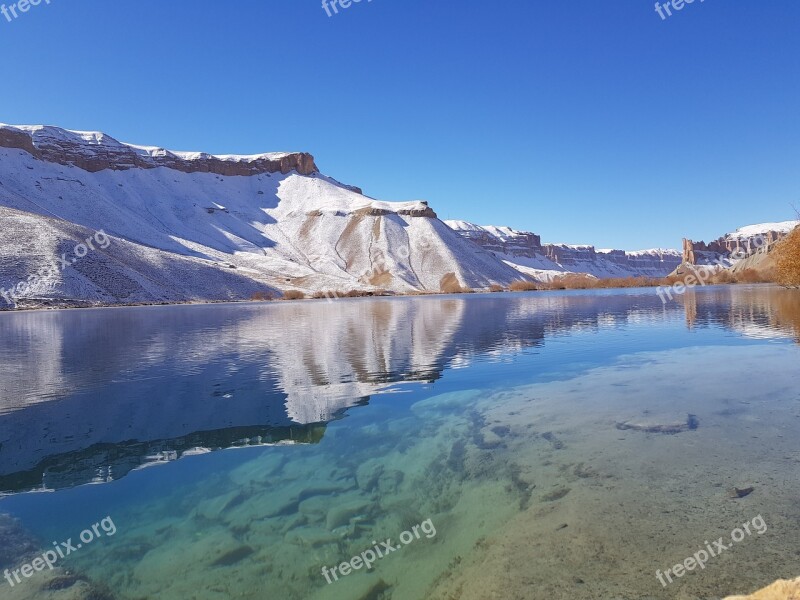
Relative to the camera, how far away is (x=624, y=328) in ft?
119

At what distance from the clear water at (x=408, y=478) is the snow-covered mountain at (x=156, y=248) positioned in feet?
314

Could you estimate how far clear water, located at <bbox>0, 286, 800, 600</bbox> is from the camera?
685 centimetres

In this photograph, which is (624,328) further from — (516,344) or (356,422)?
(356,422)

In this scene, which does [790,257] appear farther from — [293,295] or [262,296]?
[262,296]

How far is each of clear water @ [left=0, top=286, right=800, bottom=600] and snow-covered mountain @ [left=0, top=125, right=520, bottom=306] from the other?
95720 millimetres

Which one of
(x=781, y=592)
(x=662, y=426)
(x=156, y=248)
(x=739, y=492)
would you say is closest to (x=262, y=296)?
(x=156, y=248)

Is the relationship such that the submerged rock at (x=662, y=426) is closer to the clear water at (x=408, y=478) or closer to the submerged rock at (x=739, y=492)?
the clear water at (x=408, y=478)

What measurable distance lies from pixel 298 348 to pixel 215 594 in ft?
75.1

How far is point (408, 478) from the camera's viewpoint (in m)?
10.1

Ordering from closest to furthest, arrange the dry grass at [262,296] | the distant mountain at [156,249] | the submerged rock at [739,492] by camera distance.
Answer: the submerged rock at [739,492]
the distant mountain at [156,249]
the dry grass at [262,296]

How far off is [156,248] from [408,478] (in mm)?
160211

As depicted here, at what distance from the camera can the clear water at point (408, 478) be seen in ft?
22.5

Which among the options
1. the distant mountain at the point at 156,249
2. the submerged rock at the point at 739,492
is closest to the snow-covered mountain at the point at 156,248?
the distant mountain at the point at 156,249

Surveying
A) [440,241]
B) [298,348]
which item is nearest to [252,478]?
[298,348]
